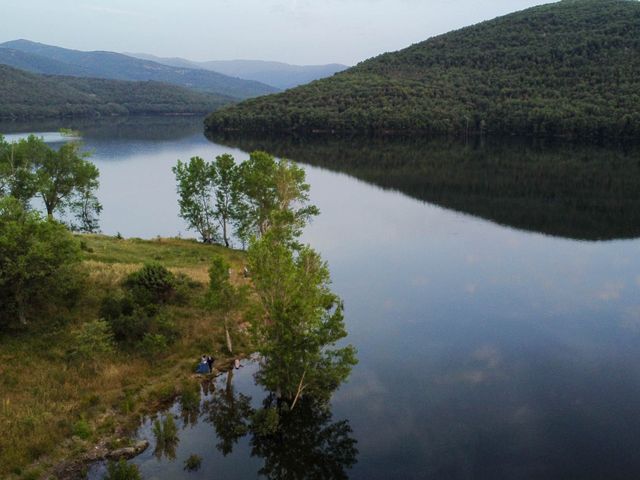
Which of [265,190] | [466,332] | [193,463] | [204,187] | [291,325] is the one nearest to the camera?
[193,463]

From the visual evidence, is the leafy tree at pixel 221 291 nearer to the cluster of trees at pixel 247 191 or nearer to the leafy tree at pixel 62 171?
the cluster of trees at pixel 247 191

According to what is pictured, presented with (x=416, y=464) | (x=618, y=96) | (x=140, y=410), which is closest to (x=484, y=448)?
(x=416, y=464)

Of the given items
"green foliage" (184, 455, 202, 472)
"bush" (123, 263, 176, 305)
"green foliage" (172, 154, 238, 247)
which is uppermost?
"green foliage" (172, 154, 238, 247)

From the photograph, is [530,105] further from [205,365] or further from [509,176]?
[205,365]

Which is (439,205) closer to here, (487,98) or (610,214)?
(610,214)

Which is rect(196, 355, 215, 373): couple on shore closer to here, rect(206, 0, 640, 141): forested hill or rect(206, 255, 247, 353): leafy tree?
rect(206, 255, 247, 353): leafy tree

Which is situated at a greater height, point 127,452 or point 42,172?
point 42,172

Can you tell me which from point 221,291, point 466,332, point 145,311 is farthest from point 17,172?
point 466,332

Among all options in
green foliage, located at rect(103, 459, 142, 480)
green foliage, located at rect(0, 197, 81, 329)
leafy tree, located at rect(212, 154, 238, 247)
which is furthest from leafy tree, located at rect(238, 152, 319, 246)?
green foliage, located at rect(103, 459, 142, 480)
